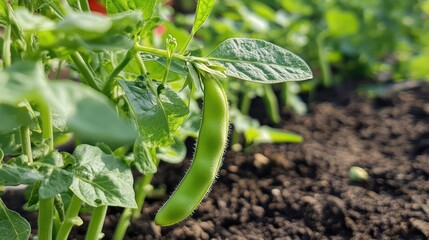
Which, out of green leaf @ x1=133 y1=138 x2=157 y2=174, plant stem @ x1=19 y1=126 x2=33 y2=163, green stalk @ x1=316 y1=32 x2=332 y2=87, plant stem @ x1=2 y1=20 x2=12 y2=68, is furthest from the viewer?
green stalk @ x1=316 y1=32 x2=332 y2=87

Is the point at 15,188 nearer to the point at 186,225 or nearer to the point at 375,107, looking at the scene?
the point at 186,225

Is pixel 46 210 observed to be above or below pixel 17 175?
below

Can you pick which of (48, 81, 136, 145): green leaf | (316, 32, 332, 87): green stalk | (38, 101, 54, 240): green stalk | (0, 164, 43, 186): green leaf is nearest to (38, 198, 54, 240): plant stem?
(38, 101, 54, 240): green stalk

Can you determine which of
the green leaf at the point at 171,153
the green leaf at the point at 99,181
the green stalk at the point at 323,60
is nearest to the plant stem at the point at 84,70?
the green leaf at the point at 99,181

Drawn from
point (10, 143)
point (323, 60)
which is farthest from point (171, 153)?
point (323, 60)

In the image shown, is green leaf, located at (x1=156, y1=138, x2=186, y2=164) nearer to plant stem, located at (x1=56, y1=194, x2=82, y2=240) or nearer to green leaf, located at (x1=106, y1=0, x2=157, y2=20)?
plant stem, located at (x1=56, y1=194, x2=82, y2=240)

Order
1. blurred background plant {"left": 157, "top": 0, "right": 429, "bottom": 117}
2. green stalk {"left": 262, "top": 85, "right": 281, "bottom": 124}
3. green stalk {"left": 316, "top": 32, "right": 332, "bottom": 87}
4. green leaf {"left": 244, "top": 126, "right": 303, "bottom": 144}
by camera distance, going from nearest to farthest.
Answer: green leaf {"left": 244, "top": 126, "right": 303, "bottom": 144} < green stalk {"left": 262, "top": 85, "right": 281, "bottom": 124} < blurred background plant {"left": 157, "top": 0, "right": 429, "bottom": 117} < green stalk {"left": 316, "top": 32, "right": 332, "bottom": 87}

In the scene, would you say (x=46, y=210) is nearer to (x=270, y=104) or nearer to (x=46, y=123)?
(x=46, y=123)
